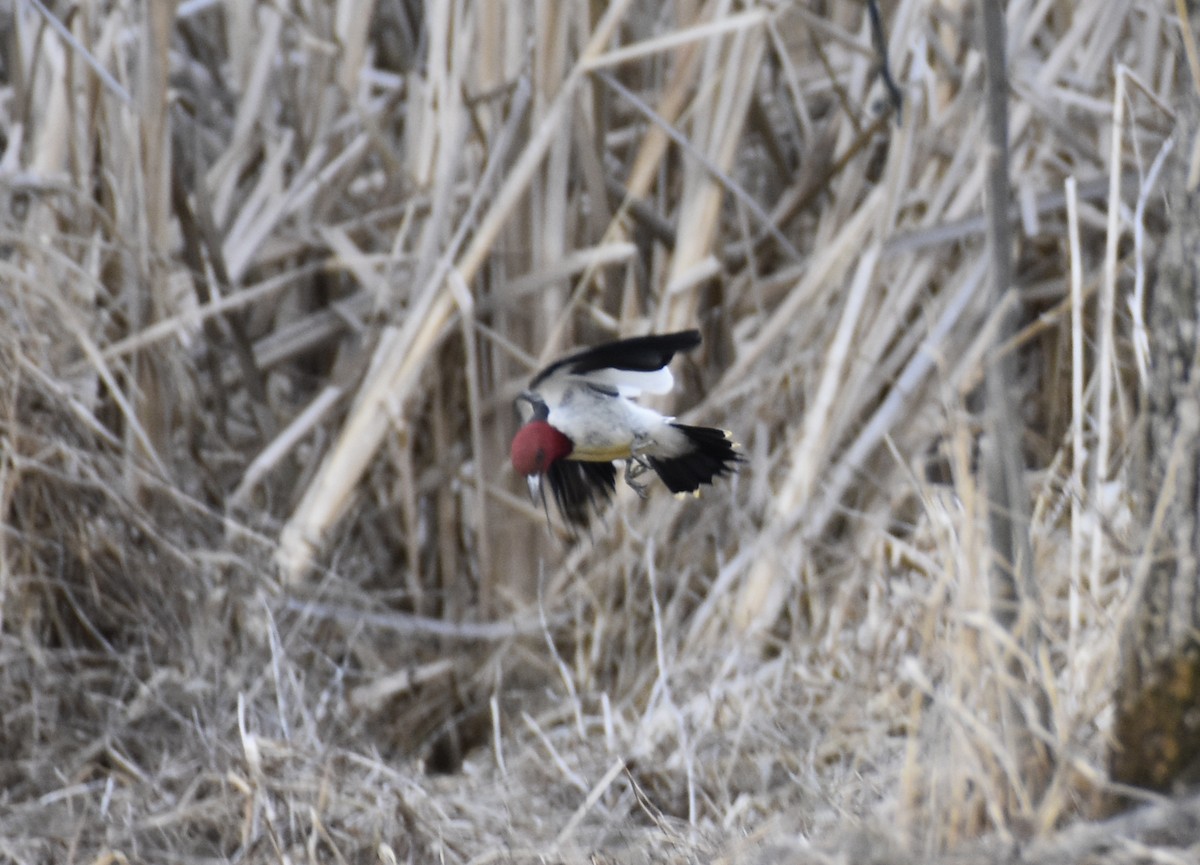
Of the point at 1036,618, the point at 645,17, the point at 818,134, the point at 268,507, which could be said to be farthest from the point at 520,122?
the point at 1036,618

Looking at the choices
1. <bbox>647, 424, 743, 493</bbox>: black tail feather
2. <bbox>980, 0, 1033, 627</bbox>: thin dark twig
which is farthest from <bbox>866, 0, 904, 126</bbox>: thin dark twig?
<bbox>980, 0, 1033, 627</bbox>: thin dark twig

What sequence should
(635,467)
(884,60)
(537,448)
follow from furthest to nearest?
(884,60) < (635,467) < (537,448)

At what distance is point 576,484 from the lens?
170 cm

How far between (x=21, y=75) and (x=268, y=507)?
34.5 inches

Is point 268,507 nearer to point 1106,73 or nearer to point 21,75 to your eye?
point 21,75

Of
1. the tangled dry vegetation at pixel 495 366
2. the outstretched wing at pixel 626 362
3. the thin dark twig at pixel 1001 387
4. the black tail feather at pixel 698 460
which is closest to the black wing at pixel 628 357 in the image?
the outstretched wing at pixel 626 362

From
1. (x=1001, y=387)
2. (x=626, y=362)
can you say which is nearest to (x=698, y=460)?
(x=626, y=362)

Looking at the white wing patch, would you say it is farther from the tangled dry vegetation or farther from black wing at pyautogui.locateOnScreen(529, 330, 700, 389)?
the tangled dry vegetation

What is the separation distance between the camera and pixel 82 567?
2363 millimetres

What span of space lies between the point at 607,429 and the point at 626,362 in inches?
3.1

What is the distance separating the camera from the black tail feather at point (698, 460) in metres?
1.59

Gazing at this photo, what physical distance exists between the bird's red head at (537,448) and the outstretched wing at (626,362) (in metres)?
0.07

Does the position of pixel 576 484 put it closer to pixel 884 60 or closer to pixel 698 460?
pixel 698 460

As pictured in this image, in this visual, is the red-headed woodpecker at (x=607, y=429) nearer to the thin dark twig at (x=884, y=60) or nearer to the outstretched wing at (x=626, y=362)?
the outstretched wing at (x=626, y=362)
